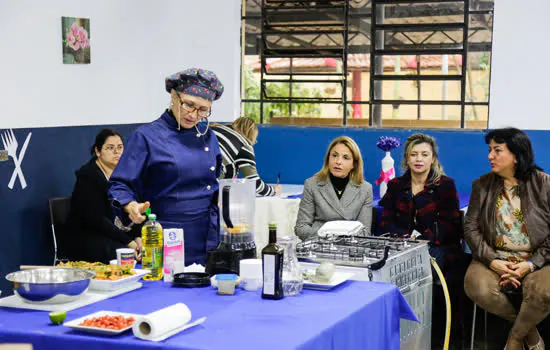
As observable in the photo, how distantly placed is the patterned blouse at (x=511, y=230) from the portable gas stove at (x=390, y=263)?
2.79 ft

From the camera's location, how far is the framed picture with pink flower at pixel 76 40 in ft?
16.9

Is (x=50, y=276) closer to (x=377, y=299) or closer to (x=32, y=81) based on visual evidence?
(x=377, y=299)

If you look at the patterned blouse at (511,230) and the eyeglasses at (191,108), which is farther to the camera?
the patterned blouse at (511,230)

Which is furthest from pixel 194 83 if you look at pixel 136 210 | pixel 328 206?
pixel 328 206

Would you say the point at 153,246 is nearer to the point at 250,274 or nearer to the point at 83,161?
the point at 250,274

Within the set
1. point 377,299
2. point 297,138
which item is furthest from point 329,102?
point 377,299

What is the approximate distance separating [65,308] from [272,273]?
674 mm

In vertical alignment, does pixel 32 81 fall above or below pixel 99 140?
above

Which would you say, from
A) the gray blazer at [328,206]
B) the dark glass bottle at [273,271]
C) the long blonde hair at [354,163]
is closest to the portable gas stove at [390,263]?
the dark glass bottle at [273,271]

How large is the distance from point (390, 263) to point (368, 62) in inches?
126

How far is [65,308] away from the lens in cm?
242

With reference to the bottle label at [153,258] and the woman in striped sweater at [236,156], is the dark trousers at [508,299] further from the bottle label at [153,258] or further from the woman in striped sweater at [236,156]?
the bottle label at [153,258]

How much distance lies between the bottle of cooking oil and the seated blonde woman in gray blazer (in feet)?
6.17

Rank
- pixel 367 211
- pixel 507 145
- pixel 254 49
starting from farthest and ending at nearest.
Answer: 1. pixel 254 49
2. pixel 367 211
3. pixel 507 145
